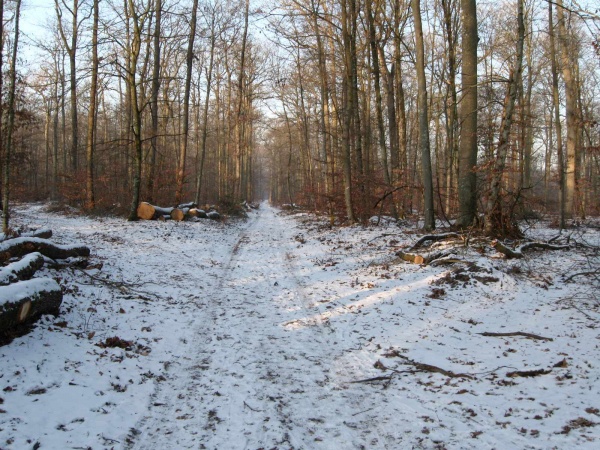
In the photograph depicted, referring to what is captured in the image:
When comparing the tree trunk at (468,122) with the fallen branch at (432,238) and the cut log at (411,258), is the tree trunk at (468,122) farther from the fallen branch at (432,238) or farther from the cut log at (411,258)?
the cut log at (411,258)

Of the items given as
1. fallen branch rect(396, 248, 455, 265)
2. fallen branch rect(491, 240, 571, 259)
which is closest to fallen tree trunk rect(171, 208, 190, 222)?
fallen branch rect(396, 248, 455, 265)

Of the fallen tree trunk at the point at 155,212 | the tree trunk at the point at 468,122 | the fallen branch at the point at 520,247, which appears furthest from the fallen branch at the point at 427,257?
the fallen tree trunk at the point at 155,212

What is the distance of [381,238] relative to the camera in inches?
511

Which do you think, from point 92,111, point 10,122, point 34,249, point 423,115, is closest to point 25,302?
point 34,249

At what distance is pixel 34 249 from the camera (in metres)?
7.19

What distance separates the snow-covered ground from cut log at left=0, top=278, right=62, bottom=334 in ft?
0.73

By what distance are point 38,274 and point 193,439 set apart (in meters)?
5.25

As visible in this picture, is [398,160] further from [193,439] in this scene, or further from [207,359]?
[193,439]

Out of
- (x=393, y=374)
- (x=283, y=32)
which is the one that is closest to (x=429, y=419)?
(x=393, y=374)

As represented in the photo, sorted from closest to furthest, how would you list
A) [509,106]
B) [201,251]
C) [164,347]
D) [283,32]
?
[164,347] < [509,106] < [201,251] < [283,32]

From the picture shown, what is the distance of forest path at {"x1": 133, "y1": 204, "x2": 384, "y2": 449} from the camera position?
3.39m

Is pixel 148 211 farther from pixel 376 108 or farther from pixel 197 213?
pixel 376 108

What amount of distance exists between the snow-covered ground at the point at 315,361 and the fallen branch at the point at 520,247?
0.32 m

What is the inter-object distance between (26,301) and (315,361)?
3.69 meters
